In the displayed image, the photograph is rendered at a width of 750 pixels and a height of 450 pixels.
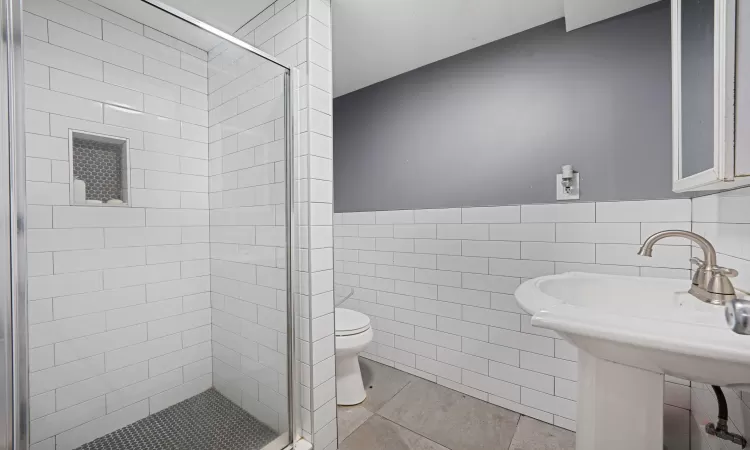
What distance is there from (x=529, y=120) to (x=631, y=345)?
143 cm

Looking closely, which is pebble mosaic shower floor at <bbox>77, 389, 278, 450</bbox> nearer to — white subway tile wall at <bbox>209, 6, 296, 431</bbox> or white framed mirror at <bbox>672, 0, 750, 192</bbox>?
white subway tile wall at <bbox>209, 6, 296, 431</bbox>

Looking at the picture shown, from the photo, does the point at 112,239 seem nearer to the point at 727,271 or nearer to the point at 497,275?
the point at 497,275

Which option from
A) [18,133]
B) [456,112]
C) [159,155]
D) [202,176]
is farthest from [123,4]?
[456,112]

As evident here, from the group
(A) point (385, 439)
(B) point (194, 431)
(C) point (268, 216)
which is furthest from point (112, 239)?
(A) point (385, 439)

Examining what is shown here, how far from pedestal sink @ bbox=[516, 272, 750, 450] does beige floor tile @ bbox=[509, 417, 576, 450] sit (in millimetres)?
639

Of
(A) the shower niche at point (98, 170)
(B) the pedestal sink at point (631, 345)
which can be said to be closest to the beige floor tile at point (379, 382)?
(B) the pedestal sink at point (631, 345)

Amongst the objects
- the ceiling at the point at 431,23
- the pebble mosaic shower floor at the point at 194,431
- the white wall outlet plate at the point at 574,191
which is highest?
the ceiling at the point at 431,23

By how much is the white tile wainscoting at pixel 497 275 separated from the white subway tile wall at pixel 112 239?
1216mm

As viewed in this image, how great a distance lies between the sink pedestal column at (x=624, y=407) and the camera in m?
0.85

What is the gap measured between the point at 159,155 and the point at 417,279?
5.82ft

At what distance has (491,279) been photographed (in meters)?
1.79

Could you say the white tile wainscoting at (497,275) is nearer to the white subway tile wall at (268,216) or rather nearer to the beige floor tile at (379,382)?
the beige floor tile at (379,382)

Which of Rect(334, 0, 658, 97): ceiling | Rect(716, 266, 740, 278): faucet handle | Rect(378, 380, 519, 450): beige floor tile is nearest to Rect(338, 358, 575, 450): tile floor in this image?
Rect(378, 380, 519, 450): beige floor tile

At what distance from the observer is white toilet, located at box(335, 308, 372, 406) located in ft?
5.64
